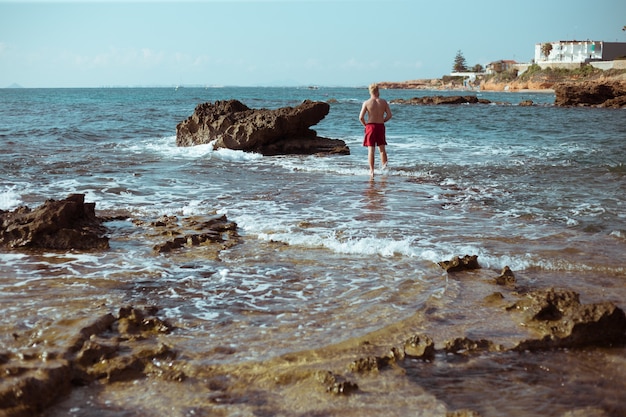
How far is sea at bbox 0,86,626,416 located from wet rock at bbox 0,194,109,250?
0.65 ft

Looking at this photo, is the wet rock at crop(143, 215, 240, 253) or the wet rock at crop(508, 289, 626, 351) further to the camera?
the wet rock at crop(143, 215, 240, 253)

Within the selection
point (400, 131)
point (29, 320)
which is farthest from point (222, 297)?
point (400, 131)

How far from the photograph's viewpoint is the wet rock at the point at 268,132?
1609 cm

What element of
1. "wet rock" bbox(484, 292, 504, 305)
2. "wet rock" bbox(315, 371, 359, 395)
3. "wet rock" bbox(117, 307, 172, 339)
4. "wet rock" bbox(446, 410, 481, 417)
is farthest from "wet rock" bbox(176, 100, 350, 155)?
"wet rock" bbox(446, 410, 481, 417)

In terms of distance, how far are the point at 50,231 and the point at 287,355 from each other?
12.3 feet

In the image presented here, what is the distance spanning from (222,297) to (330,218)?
3233mm

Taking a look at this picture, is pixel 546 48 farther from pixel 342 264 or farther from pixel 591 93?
pixel 342 264

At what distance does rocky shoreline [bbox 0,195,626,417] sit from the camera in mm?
3225

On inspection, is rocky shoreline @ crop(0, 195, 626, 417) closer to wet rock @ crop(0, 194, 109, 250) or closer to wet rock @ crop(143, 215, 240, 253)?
wet rock @ crop(143, 215, 240, 253)

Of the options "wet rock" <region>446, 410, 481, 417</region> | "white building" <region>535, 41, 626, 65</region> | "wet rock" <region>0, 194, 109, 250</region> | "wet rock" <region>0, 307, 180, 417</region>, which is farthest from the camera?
"white building" <region>535, 41, 626, 65</region>

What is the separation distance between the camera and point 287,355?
12.2 ft

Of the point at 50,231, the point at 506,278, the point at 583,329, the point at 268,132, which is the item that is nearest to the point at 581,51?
A: the point at 268,132

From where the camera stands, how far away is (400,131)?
81.6 ft

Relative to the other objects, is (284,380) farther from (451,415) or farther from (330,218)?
(330,218)
